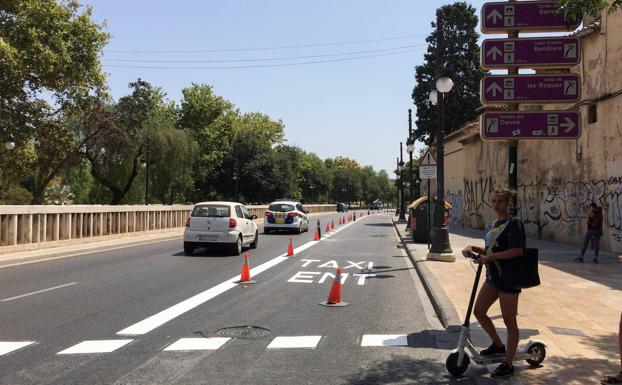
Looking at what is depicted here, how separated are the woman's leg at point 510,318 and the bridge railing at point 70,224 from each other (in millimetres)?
14763

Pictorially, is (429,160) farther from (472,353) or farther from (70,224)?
(70,224)

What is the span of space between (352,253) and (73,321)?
11.4 metres

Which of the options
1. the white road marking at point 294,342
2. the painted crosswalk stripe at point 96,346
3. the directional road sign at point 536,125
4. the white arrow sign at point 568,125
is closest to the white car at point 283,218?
the directional road sign at point 536,125

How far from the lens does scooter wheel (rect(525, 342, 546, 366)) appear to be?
5.04 metres

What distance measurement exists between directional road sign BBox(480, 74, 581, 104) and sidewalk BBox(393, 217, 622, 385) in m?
3.28

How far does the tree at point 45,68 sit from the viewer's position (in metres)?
24.4

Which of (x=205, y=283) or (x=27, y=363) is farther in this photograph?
(x=205, y=283)

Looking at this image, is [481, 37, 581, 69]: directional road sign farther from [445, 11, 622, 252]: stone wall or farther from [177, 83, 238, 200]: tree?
[177, 83, 238, 200]: tree

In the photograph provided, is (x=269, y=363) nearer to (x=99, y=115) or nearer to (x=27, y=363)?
(x=27, y=363)

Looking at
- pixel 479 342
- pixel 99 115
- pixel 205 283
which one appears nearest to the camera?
pixel 479 342

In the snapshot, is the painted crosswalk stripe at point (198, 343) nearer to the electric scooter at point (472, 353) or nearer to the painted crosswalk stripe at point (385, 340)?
the painted crosswalk stripe at point (385, 340)

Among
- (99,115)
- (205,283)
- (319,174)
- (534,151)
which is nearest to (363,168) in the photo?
(319,174)

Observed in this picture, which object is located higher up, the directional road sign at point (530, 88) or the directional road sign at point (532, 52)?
the directional road sign at point (532, 52)

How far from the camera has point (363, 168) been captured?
169500mm
